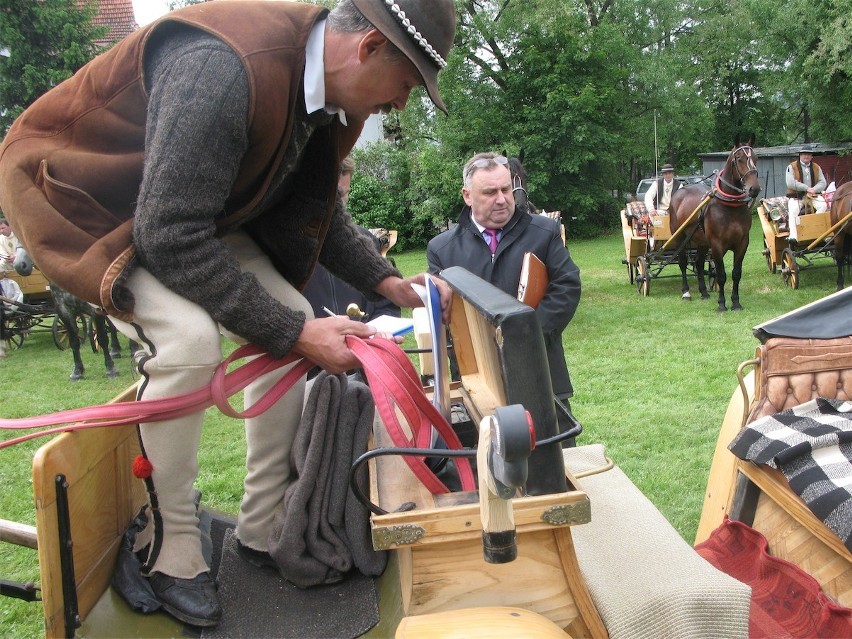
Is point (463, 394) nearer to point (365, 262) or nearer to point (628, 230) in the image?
point (365, 262)

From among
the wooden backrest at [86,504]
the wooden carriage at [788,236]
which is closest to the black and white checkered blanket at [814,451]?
the wooden backrest at [86,504]

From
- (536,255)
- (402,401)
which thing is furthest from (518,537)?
(536,255)

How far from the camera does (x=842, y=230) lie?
11195 millimetres

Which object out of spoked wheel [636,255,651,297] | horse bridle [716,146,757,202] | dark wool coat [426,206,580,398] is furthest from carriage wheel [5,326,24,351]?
horse bridle [716,146,757,202]

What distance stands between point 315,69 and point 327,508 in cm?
117

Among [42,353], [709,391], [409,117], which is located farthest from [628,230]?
[409,117]

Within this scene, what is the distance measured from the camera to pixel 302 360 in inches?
76.3

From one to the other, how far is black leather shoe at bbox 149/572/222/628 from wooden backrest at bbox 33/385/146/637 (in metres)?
0.16

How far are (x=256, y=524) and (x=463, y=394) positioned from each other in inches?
29.7

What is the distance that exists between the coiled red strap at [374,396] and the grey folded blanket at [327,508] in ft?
0.85

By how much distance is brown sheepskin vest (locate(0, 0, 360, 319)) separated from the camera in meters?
1.73

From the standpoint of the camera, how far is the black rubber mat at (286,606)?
186 centimetres

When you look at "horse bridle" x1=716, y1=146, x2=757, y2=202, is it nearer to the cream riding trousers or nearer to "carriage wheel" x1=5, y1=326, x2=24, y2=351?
Result: the cream riding trousers

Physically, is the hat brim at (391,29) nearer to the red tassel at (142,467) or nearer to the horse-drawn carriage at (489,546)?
the horse-drawn carriage at (489,546)
